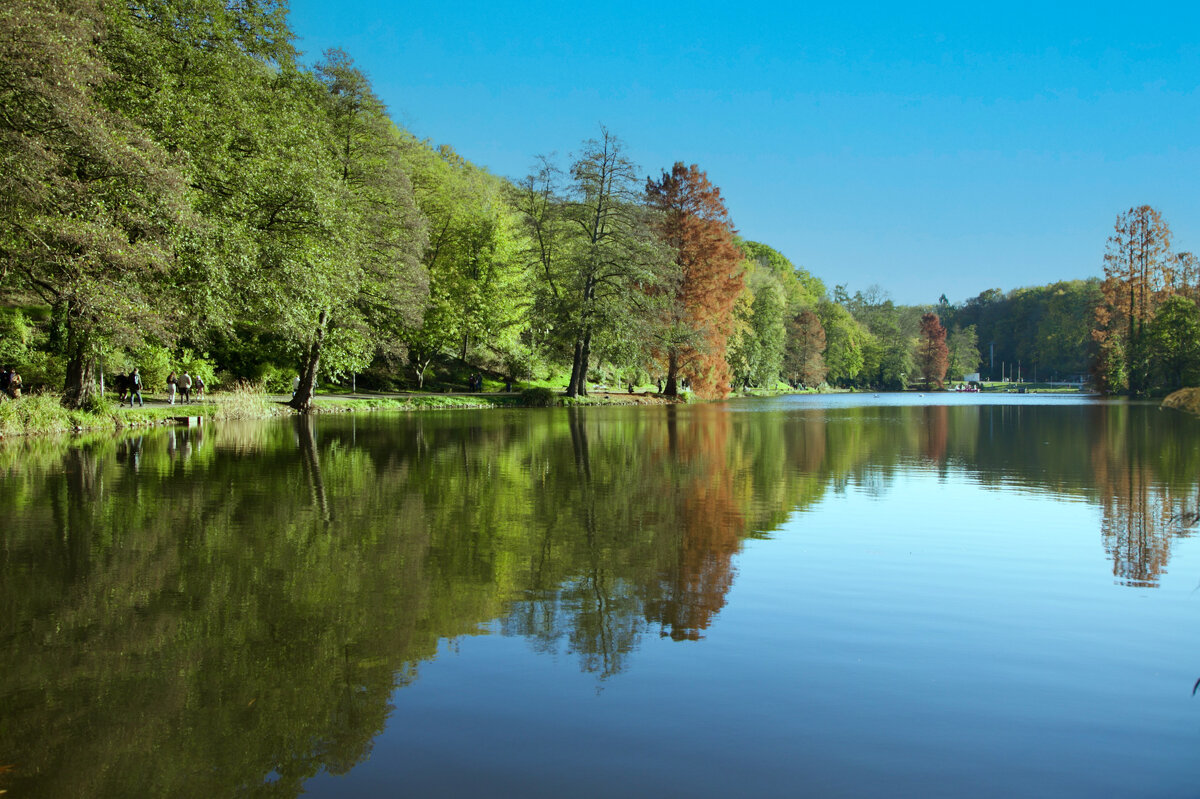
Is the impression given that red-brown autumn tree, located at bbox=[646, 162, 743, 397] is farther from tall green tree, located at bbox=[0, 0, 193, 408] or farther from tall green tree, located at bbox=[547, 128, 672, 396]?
tall green tree, located at bbox=[0, 0, 193, 408]

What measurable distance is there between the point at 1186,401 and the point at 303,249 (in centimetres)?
4357

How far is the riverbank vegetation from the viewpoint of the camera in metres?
20.2

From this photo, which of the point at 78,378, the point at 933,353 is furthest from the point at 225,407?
the point at 933,353

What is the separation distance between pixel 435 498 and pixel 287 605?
5.38 m

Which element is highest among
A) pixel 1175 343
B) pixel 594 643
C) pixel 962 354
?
pixel 962 354

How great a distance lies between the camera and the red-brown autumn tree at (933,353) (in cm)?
13588

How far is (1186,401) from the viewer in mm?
45906

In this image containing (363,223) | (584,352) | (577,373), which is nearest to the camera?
(363,223)

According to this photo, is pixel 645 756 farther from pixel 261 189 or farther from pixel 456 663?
pixel 261 189

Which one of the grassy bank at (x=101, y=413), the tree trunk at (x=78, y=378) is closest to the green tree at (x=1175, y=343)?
the grassy bank at (x=101, y=413)

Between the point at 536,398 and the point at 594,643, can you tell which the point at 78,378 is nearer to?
the point at 536,398

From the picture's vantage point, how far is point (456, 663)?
512cm

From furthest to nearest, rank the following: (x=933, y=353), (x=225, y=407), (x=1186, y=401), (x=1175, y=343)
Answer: (x=933, y=353) < (x=1175, y=343) < (x=1186, y=401) < (x=225, y=407)

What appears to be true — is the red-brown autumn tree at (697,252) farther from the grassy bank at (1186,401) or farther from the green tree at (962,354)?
the green tree at (962,354)
